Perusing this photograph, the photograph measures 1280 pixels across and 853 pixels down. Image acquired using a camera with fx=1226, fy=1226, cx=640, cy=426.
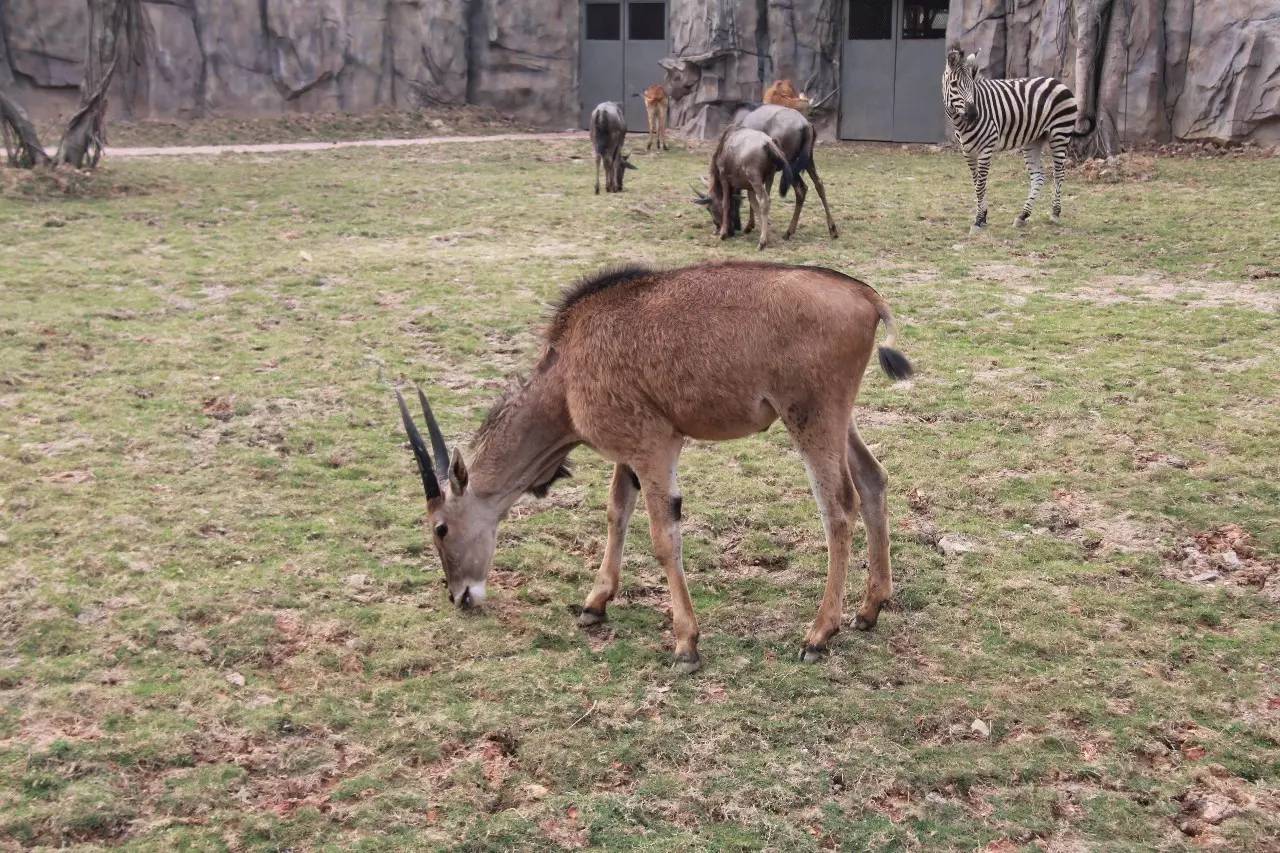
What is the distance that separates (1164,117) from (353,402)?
54.1ft

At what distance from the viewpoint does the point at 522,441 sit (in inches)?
206

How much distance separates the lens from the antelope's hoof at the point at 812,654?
497 centimetres

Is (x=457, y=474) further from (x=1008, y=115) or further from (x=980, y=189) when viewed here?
(x=1008, y=115)

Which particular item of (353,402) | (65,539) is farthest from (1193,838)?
(353,402)

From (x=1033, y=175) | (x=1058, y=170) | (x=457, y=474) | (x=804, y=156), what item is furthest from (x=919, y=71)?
(x=457, y=474)

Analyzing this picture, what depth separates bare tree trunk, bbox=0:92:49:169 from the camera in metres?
15.6

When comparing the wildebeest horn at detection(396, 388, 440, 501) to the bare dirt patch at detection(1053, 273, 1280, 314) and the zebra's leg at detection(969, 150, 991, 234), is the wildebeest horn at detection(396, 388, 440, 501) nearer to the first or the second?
the bare dirt patch at detection(1053, 273, 1280, 314)

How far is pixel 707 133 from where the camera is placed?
80.7 feet

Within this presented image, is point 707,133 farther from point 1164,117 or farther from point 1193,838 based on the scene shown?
point 1193,838

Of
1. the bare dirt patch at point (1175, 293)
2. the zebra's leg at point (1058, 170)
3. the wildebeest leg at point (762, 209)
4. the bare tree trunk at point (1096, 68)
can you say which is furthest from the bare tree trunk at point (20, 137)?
the bare tree trunk at point (1096, 68)

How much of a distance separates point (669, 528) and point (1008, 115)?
37.5 feet

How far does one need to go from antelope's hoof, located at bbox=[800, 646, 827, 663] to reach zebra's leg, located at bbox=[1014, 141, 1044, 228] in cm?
1007

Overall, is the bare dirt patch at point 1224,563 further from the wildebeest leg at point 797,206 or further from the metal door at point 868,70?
the metal door at point 868,70

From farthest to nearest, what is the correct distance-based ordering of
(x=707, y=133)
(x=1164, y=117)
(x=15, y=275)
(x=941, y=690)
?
1. (x=707, y=133)
2. (x=1164, y=117)
3. (x=15, y=275)
4. (x=941, y=690)
